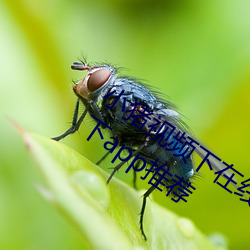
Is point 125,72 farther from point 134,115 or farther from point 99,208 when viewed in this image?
point 99,208

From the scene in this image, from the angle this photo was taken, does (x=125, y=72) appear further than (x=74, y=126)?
Yes

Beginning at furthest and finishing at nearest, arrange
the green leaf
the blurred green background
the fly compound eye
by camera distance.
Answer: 1. the blurred green background
2. the fly compound eye
3. the green leaf

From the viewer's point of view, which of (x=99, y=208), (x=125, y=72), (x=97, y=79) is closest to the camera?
(x=99, y=208)

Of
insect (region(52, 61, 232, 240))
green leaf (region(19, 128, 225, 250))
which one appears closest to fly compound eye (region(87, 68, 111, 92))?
insect (region(52, 61, 232, 240))

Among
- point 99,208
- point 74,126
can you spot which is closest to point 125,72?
point 74,126

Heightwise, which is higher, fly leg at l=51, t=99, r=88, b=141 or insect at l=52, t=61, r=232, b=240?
insect at l=52, t=61, r=232, b=240

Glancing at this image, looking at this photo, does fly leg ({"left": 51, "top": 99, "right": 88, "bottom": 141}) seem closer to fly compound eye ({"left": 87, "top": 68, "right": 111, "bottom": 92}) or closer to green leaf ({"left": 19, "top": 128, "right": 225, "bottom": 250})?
fly compound eye ({"left": 87, "top": 68, "right": 111, "bottom": 92})

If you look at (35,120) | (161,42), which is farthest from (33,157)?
(161,42)

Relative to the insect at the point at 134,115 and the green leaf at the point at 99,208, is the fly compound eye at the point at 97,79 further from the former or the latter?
the green leaf at the point at 99,208
